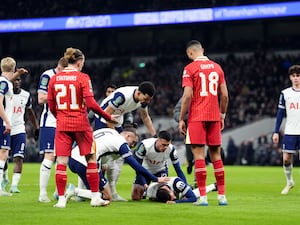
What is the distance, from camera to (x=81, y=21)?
42969 mm

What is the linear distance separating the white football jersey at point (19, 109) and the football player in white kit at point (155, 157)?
3160 mm

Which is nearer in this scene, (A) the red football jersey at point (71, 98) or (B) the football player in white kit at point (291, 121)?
(A) the red football jersey at point (71, 98)

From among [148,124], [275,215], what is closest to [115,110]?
[148,124]

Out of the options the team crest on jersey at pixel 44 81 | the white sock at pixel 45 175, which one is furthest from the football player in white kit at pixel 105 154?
the team crest on jersey at pixel 44 81

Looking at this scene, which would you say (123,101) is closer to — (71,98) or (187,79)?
(187,79)

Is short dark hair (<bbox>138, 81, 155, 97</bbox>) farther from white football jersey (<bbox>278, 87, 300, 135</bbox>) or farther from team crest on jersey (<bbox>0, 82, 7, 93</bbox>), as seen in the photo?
white football jersey (<bbox>278, 87, 300, 135</bbox>)

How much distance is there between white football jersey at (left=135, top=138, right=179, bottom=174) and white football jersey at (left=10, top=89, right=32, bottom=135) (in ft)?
10.4

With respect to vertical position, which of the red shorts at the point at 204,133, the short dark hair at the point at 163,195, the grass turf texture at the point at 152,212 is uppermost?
the red shorts at the point at 204,133

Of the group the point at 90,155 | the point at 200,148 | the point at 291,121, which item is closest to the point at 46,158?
the point at 90,155

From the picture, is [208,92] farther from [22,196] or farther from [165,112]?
[165,112]

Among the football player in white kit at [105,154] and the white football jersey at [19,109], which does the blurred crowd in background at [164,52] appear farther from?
the football player in white kit at [105,154]

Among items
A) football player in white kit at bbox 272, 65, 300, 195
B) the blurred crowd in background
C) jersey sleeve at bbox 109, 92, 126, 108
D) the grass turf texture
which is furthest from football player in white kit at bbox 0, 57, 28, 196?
the blurred crowd in background

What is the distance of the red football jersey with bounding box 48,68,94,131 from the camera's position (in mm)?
10719

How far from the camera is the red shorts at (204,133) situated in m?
11.2
